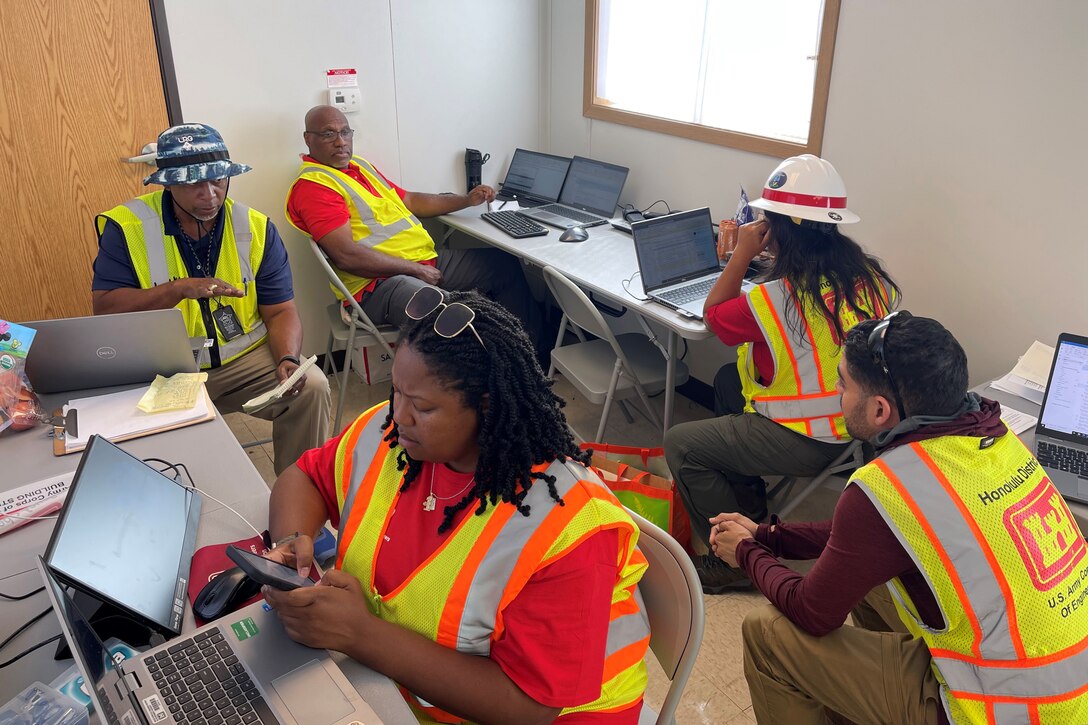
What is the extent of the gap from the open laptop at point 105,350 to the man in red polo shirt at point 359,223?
3.87 feet

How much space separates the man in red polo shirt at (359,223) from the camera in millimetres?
3047

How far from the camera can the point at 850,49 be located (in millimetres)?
2537

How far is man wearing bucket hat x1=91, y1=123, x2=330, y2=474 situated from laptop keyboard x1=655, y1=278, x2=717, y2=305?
1.20 m

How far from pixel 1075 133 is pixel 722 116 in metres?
1.35

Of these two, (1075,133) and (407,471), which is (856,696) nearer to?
(407,471)

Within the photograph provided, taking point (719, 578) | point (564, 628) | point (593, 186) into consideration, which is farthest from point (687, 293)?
point (564, 628)

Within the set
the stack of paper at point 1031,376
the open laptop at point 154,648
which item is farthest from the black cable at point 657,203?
the open laptop at point 154,648

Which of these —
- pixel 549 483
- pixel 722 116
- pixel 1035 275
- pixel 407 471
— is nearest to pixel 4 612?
pixel 407 471

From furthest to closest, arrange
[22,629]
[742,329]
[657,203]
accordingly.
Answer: [657,203], [742,329], [22,629]

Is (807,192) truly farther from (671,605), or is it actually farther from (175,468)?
(175,468)

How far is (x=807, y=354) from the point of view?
81.5 inches

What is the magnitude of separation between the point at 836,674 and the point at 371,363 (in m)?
2.57

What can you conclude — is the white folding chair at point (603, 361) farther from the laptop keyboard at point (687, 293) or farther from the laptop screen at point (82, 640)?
the laptop screen at point (82, 640)

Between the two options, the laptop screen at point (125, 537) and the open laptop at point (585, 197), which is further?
the open laptop at point (585, 197)
